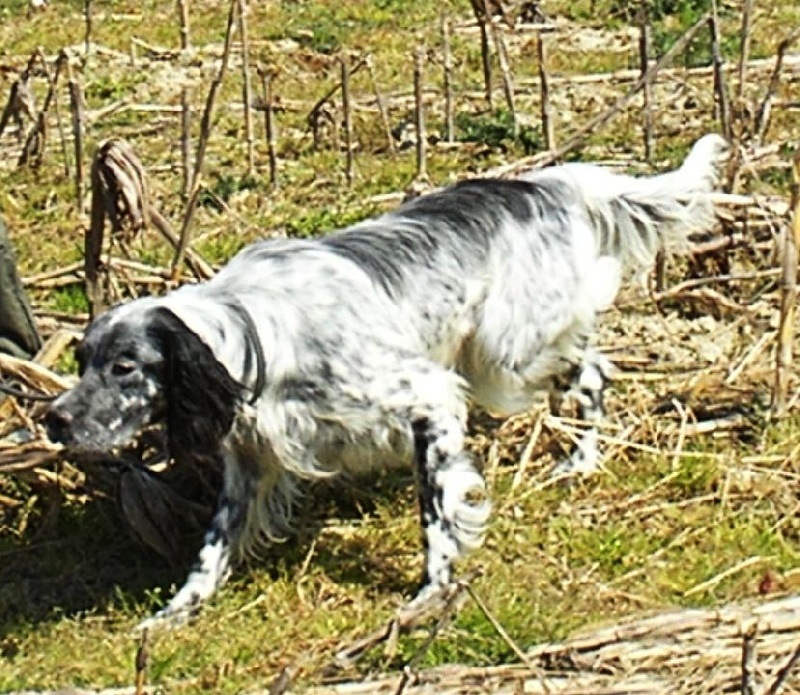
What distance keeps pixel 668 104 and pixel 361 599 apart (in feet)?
20.1

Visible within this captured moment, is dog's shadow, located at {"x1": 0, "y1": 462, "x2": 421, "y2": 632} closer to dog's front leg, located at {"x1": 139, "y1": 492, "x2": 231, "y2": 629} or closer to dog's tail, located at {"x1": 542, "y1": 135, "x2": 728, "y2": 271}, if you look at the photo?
dog's front leg, located at {"x1": 139, "y1": 492, "x2": 231, "y2": 629}

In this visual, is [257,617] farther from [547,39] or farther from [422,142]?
[547,39]

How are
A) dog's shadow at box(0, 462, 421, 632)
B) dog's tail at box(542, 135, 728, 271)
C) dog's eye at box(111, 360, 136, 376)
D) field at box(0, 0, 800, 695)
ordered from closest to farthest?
field at box(0, 0, 800, 695) < dog's eye at box(111, 360, 136, 376) < dog's shadow at box(0, 462, 421, 632) < dog's tail at box(542, 135, 728, 271)

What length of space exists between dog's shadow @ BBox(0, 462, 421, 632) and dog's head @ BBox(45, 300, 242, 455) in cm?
68

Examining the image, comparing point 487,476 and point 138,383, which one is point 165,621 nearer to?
point 138,383

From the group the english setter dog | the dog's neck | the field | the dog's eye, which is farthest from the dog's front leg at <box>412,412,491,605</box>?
the dog's eye

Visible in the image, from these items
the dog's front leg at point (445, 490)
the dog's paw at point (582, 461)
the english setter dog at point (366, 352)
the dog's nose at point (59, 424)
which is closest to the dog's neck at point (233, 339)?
the english setter dog at point (366, 352)

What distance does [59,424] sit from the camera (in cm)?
631

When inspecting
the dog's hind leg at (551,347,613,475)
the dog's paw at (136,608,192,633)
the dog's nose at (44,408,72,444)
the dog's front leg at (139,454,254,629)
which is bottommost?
the dog's paw at (136,608,192,633)

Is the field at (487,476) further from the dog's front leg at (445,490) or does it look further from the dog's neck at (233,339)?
the dog's neck at (233,339)

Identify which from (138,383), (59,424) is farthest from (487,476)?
(59,424)

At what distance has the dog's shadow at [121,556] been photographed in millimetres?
6863

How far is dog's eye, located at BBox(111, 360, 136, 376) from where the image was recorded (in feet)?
21.1

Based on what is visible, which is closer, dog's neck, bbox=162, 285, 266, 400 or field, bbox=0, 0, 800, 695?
field, bbox=0, 0, 800, 695
